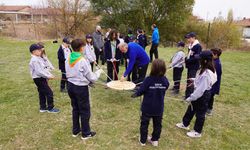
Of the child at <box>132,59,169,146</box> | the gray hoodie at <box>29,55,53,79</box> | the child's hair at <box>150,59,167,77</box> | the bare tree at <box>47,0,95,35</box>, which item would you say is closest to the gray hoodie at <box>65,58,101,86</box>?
the child at <box>132,59,169,146</box>

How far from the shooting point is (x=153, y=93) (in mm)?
3104

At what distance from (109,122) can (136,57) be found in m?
1.65

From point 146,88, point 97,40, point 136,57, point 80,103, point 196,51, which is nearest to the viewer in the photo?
point 146,88

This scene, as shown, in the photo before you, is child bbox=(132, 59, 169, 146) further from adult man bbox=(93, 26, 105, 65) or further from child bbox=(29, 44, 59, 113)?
adult man bbox=(93, 26, 105, 65)

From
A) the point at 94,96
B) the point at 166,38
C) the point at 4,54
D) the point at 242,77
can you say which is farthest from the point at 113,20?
the point at 94,96

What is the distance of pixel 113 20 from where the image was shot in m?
20.0

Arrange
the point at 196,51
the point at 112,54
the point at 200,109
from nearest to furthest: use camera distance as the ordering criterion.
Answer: the point at 200,109 < the point at 196,51 < the point at 112,54

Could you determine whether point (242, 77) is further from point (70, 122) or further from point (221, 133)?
point (70, 122)

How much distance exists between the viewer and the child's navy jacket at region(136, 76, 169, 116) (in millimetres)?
3057

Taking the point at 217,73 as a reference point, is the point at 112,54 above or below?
above

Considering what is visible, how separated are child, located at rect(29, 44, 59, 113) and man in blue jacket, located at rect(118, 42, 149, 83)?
1.63 metres

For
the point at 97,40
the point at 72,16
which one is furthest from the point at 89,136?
the point at 72,16

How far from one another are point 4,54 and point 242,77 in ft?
39.5

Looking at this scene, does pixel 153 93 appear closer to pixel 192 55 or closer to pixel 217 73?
pixel 217 73
